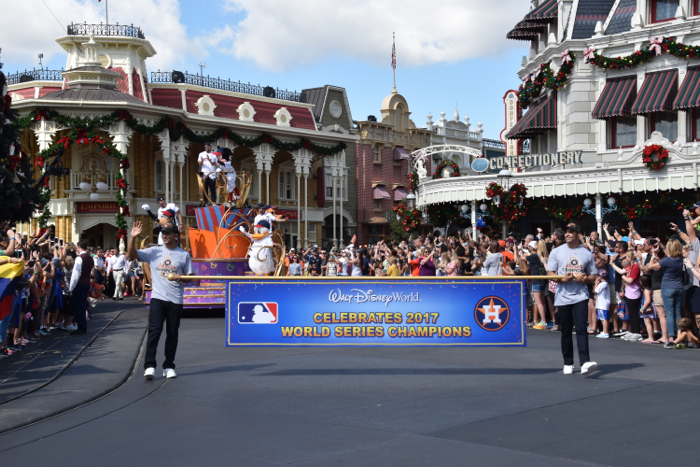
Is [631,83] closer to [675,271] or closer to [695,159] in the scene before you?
[695,159]

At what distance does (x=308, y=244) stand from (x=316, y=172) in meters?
5.14

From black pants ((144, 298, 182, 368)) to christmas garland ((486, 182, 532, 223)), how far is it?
18.5 metres

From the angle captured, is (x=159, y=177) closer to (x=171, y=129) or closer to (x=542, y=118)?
(x=171, y=129)

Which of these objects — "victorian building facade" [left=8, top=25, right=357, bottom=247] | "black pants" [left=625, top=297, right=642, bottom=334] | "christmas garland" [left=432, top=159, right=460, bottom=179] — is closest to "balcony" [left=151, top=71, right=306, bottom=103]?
"victorian building facade" [left=8, top=25, right=357, bottom=247]

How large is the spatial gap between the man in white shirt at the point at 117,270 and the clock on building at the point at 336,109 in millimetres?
22040

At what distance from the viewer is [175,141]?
35750 mm

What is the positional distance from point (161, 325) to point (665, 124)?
2179 cm

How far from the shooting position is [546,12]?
29.2 metres

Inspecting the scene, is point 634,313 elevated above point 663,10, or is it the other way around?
point 663,10

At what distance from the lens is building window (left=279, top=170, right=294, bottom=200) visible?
44.3m

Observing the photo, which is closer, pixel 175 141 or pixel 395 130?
pixel 175 141

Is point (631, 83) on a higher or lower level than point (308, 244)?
higher

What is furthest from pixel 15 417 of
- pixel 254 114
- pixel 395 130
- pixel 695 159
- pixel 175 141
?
pixel 395 130

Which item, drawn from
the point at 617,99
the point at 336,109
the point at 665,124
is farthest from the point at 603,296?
the point at 336,109
